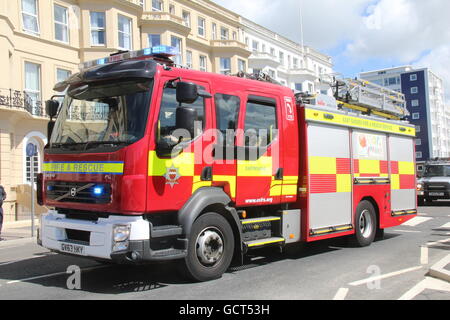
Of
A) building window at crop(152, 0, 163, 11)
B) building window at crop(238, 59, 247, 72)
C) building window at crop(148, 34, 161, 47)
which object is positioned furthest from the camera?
building window at crop(238, 59, 247, 72)

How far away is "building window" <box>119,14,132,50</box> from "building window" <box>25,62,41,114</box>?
5290 millimetres

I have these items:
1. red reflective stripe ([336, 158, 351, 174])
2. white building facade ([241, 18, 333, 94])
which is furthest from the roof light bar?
white building facade ([241, 18, 333, 94])

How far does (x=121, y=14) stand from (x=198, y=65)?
371 inches

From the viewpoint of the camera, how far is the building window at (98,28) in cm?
2433

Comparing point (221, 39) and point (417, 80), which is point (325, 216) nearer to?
point (221, 39)

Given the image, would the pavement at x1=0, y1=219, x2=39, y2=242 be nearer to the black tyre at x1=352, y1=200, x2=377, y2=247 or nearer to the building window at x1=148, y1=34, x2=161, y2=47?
the black tyre at x1=352, y1=200, x2=377, y2=247

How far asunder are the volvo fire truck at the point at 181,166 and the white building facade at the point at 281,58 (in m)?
32.3

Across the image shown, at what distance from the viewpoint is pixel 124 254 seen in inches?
202

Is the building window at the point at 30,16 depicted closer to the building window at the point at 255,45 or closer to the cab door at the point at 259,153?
the cab door at the point at 259,153

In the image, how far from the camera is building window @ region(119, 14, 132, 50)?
83.5ft

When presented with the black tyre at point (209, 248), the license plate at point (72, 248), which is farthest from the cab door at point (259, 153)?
the license plate at point (72, 248)

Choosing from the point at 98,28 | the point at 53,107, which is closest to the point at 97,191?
the point at 53,107

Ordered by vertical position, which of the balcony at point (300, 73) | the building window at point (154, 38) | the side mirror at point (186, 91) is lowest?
the side mirror at point (186, 91)
